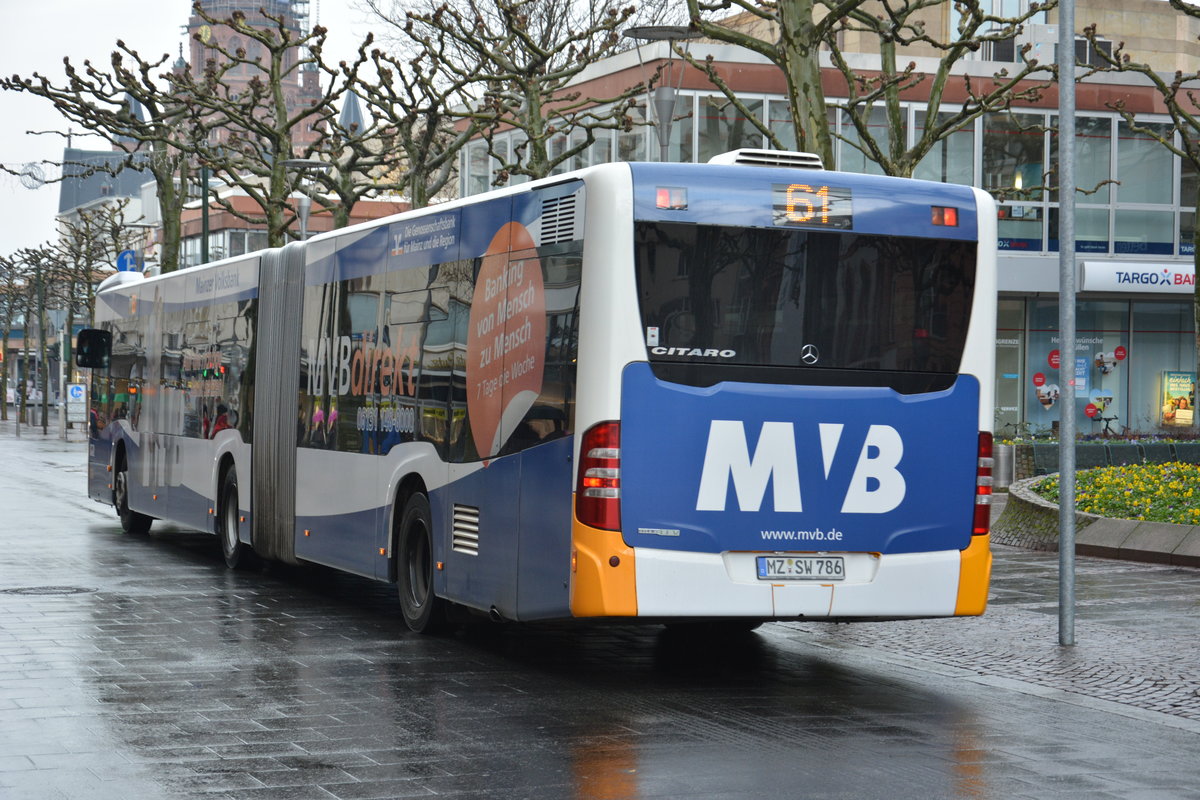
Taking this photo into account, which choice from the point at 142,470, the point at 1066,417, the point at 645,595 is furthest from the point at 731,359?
the point at 142,470

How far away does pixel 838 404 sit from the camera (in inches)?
411

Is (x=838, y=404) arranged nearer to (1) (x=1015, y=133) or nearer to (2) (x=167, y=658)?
(2) (x=167, y=658)

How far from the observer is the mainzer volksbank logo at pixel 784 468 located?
33.4 ft

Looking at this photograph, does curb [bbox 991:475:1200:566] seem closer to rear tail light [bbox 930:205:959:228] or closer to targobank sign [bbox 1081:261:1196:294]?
rear tail light [bbox 930:205:959:228]

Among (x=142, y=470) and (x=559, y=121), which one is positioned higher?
(x=559, y=121)

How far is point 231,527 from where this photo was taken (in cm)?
1802

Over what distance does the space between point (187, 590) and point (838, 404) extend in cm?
741

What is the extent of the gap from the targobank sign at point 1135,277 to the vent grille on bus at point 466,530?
34.5 meters

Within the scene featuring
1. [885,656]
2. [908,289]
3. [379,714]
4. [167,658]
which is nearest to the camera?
[379,714]

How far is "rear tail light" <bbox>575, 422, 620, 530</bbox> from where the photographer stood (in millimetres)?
9969

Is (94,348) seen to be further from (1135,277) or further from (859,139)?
(1135,277)

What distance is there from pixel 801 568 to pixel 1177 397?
127 feet

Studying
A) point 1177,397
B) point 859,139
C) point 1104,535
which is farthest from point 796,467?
point 1177,397

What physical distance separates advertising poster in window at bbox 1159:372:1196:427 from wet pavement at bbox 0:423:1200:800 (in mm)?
31628
